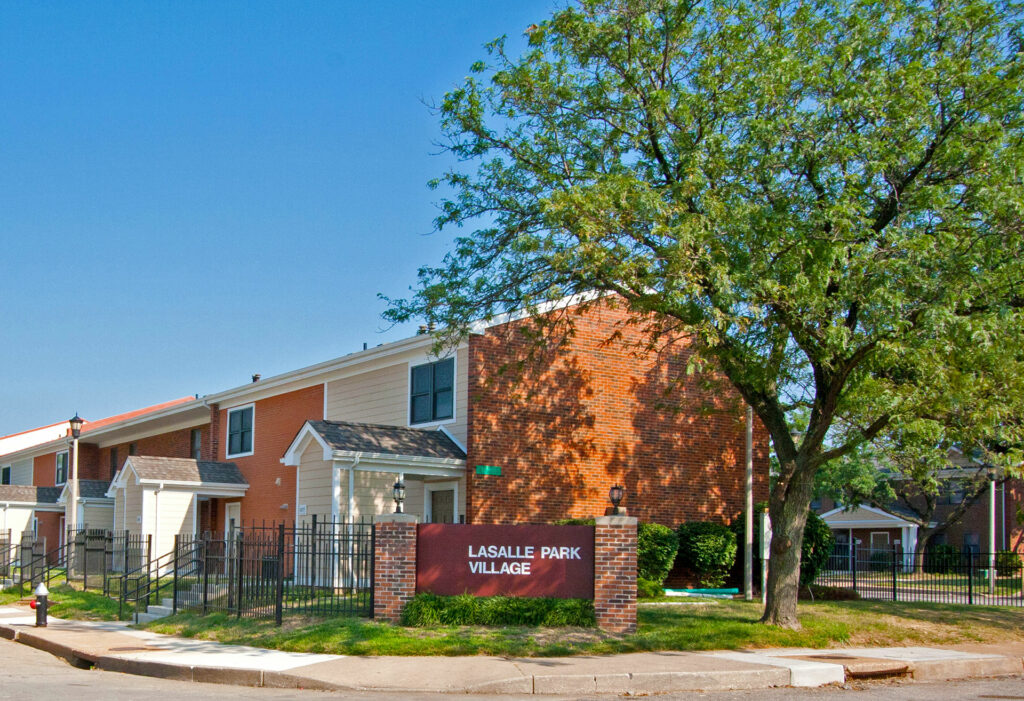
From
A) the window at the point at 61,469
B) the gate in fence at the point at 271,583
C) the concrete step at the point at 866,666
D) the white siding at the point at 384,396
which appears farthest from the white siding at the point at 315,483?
the window at the point at 61,469

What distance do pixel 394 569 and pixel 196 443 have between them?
2232 centimetres

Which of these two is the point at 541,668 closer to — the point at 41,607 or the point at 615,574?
the point at 615,574

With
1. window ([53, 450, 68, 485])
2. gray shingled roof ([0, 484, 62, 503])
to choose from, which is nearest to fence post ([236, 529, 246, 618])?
gray shingled roof ([0, 484, 62, 503])

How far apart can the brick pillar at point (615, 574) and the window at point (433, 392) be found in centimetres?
864

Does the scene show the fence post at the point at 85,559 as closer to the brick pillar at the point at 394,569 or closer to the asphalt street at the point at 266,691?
the asphalt street at the point at 266,691

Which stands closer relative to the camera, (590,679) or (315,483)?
(590,679)

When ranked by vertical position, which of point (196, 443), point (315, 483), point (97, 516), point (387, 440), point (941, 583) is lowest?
point (941, 583)

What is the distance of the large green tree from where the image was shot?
14414 mm

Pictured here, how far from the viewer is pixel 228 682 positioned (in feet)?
43.0

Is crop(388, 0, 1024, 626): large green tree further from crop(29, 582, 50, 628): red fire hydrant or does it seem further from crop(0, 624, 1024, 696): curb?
crop(29, 582, 50, 628): red fire hydrant

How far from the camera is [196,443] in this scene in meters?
36.4

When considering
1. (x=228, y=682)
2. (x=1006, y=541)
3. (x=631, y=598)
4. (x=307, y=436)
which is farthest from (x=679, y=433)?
(x=1006, y=541)

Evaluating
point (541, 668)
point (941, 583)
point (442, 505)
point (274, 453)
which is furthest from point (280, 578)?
point (941, 583)

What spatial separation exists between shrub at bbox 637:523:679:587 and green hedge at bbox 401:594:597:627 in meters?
7.38
